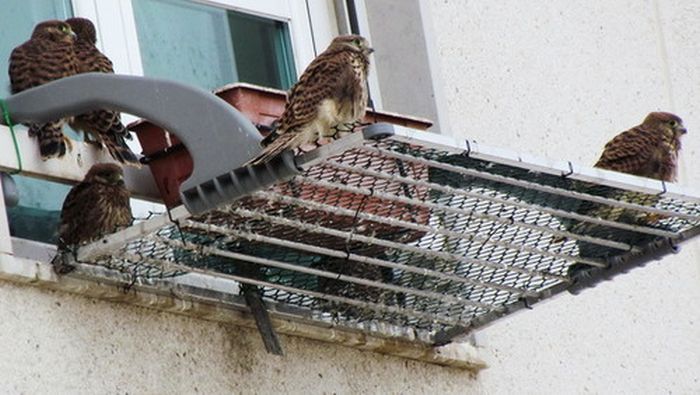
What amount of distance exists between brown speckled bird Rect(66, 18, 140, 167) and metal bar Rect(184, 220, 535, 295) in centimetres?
43

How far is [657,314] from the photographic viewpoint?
806cm

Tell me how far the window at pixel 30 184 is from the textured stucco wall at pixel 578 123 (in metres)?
1.43

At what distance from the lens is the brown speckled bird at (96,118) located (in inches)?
242

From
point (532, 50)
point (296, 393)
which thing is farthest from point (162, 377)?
point (532, 50)

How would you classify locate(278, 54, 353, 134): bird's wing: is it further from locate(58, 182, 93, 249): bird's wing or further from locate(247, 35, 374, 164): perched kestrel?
locate(58, 182, 93, 249): bird's wing

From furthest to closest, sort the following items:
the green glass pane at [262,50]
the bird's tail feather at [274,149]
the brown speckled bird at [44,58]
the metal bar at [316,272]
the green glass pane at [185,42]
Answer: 1. the green glass pane at [262,50]
2. the green glass pane at [185,42]
3. the brown speckled bird at [44,58]
4. the metal bar at [316,272]
5. the bird's tail feather at [274,149]

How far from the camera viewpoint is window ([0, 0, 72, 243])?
625 centimetres

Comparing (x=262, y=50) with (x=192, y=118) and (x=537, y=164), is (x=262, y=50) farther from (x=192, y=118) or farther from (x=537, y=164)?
(x=537, y=164)

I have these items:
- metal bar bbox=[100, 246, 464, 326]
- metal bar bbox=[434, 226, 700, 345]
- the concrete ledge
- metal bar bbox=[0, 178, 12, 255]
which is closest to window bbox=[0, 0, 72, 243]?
metal bar bbox=[0, 178, 12, 255]

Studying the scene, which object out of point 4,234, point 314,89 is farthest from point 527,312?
point 4,234

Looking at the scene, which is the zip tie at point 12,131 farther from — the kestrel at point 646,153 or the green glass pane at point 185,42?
the kestrel at point 646,153

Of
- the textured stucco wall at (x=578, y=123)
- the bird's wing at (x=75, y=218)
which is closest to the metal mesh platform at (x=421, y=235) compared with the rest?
the bird's wing at (x=75, y=218)

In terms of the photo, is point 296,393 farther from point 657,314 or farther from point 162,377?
point 657,314

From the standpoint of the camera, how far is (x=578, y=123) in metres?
8.06
